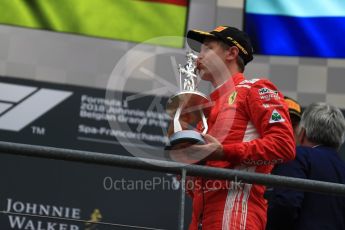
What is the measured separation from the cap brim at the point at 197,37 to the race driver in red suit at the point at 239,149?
195mm

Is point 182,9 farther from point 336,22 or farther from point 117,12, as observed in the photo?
point 336,22

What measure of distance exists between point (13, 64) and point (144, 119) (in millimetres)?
785

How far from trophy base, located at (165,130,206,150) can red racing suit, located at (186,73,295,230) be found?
0.11 metres

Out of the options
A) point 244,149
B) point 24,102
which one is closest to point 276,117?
point 244,149

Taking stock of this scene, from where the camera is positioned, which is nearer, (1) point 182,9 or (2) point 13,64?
(2) point 13,64

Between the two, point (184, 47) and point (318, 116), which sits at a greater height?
point (184, 47)

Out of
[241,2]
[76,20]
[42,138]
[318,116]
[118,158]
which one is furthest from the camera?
[241,2]

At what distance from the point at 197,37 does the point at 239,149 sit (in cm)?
60

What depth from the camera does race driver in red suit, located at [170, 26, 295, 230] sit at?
2.80 meters

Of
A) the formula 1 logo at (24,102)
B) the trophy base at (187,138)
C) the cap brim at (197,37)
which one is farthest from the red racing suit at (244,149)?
the formula 1 logo at (24,102)

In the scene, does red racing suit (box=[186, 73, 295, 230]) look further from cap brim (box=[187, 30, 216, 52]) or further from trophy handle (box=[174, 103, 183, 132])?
cap brim (box=[187, 30, 216, 52])

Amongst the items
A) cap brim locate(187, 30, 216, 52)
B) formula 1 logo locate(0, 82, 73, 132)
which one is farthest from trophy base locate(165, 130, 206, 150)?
formula 1 logo locate(0, 82, 73, 132)

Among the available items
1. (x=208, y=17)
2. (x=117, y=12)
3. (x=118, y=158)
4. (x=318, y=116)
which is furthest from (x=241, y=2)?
(x=118, y=158)

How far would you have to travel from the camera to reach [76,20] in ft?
16.9
